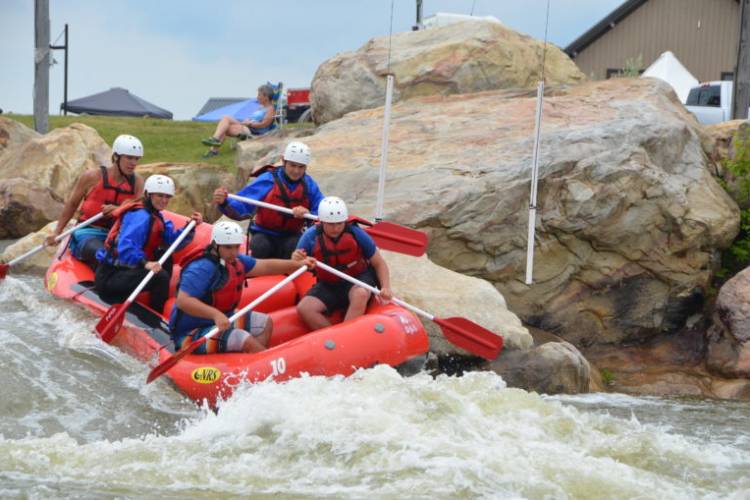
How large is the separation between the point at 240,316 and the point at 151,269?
104 cm

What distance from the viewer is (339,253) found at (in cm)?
927

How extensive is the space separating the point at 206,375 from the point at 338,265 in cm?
138

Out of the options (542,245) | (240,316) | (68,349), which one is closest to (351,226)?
(240,316)

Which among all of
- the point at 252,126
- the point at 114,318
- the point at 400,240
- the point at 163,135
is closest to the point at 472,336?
the point at 400,240

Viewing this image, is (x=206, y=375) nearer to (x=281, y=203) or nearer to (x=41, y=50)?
(x=281, y=203)

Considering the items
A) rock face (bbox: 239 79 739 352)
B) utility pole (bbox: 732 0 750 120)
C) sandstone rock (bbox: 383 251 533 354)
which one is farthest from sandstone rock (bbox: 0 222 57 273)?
utility pole (bbox: 732 0 750 120)

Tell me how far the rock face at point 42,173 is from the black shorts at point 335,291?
25.3 feet

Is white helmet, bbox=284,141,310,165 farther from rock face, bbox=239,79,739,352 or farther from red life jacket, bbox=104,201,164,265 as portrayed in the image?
rock face, bbox=239,79,739,352

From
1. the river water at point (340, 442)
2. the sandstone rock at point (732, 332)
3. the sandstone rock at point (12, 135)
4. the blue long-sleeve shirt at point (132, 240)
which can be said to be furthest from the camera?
the sandstone rock at point (12, 135)

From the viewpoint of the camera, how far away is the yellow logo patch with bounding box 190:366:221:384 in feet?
28.1

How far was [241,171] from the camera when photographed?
14.8 metres

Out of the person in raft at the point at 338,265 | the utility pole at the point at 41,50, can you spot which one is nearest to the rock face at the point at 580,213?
the person in raft at the point at 338,265

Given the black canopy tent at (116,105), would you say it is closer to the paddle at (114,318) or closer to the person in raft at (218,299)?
the paddle at (114,318)

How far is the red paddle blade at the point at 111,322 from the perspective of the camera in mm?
9328
